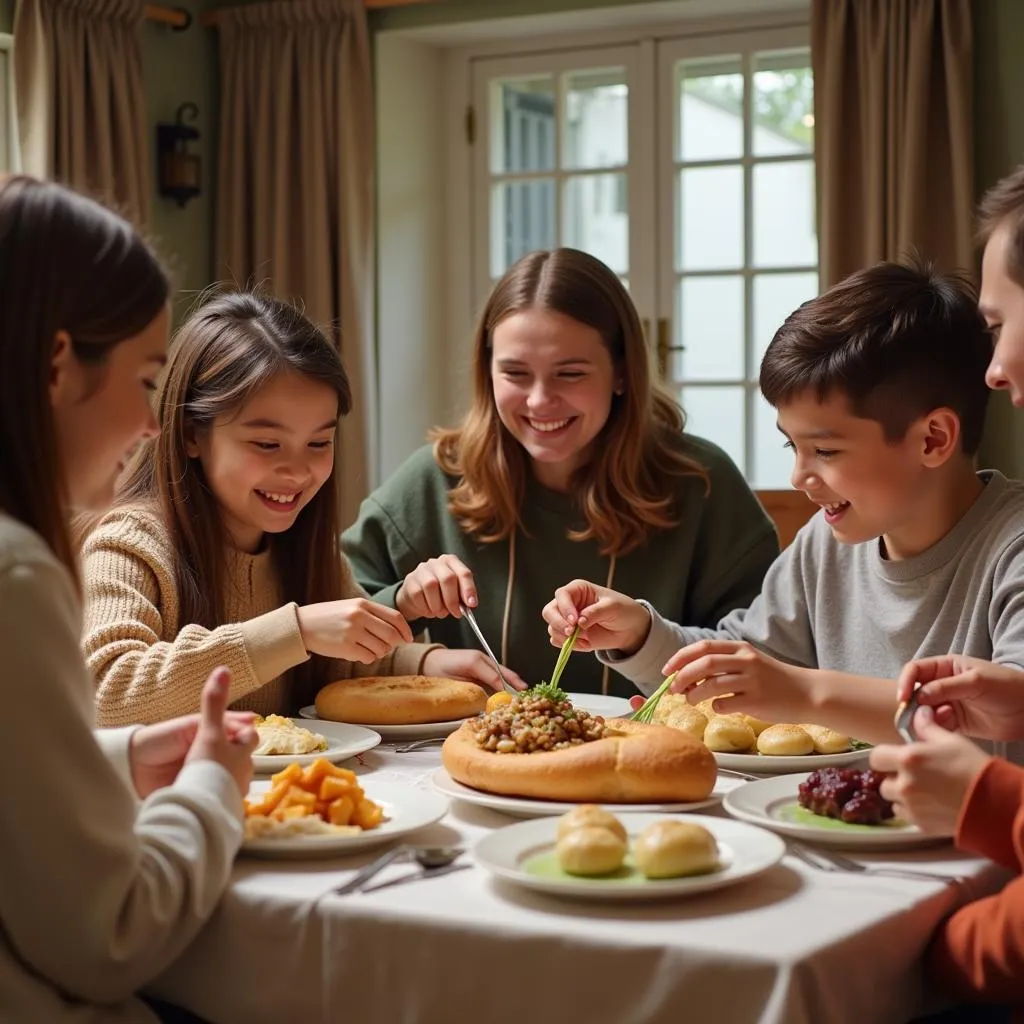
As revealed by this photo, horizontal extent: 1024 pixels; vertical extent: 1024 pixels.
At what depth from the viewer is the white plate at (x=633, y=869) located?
1202 mm

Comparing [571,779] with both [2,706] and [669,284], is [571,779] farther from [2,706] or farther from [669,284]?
[669,284]

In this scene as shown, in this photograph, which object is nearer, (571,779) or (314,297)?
(571,779)

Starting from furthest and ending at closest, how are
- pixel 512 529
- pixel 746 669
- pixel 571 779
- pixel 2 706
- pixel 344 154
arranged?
pixel 344 154, pixel 512 529, pixel 746 669, pixel 571 779, pixel 2 706

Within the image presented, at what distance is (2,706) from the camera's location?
1.14m

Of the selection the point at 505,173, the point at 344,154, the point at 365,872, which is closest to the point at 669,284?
the point at 505,173

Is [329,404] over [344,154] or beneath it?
beneath

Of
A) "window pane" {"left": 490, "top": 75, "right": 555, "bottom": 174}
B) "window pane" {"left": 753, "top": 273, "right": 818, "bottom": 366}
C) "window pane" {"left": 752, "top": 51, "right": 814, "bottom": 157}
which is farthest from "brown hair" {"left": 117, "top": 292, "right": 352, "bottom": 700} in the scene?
"window pane" {"left": 490, "top": 75, "right": 555, "bottom": 174}

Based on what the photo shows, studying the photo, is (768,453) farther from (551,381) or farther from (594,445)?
(551,381)

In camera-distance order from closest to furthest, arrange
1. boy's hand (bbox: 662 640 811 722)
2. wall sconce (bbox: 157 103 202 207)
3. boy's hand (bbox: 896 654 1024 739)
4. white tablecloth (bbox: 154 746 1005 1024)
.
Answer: white tablecloth (bbox: 154 746 1005 1024) → boy's hand (bbox: 896 654 1024 739) → boy's hand (bbox: 662 640 811 722) → wall sconce (bbox: 157 103 202 207)

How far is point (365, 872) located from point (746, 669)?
60 centimetres

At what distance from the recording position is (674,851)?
1.24 m

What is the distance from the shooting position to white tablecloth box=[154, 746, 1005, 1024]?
1.10m

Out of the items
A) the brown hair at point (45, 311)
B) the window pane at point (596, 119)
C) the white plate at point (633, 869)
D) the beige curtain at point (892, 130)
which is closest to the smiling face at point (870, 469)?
the white plate at point (633, 869)

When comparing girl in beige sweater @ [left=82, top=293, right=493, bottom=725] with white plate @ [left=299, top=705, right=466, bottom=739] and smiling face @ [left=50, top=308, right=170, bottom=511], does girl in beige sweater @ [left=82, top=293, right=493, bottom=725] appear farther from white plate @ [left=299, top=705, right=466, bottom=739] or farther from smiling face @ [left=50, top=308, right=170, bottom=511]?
smiling face @ [left=50, top=308, right=170, bottom=511]
